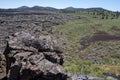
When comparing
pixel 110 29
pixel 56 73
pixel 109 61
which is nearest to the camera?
pixel 56 73

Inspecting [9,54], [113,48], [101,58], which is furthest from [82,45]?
[9,54]

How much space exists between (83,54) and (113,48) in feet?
52.9

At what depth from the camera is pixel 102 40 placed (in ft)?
424

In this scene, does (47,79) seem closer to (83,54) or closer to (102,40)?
(83,54)

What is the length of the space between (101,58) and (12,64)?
7298cm

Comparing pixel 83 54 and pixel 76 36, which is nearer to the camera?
pixel 83 54

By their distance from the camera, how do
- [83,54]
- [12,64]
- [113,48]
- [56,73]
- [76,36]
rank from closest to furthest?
1. [56,73]
2. [12,64]
3. [83,54]
4. [113,48]
5. [76,36]

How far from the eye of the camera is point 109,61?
96.6 meters

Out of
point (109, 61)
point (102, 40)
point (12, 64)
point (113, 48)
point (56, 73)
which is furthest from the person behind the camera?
point (102, 40)

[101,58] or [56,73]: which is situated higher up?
[56,73]

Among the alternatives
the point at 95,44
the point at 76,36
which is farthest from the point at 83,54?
the point at 76,36

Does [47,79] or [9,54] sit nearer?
[47,79]

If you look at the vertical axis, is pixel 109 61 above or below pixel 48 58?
below

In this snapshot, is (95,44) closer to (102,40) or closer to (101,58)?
(102,40)
